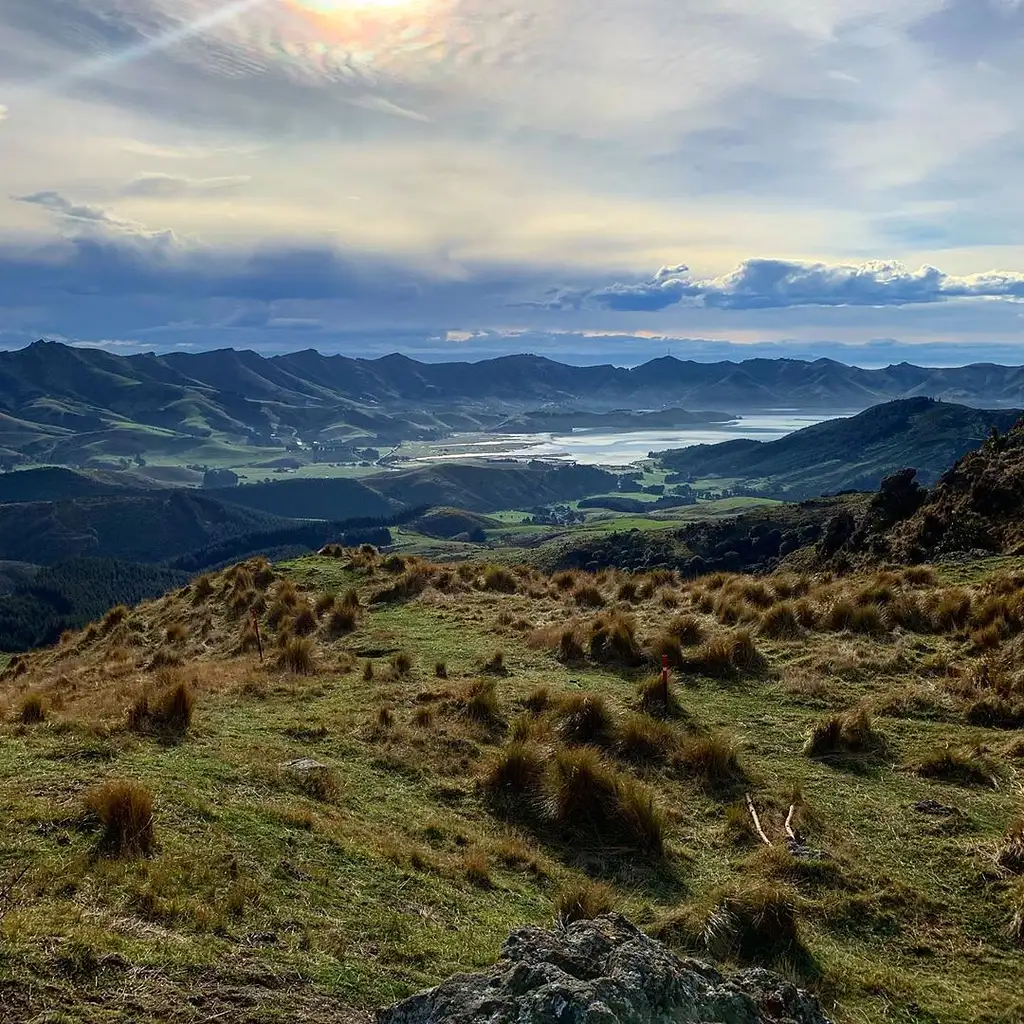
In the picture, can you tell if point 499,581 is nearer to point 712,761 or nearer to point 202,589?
point 202,589

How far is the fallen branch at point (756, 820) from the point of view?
306 inches

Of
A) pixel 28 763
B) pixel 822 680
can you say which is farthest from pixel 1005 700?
pixel 28 763

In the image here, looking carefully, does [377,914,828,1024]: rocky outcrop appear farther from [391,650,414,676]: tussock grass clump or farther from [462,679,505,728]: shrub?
[391,650,414,676]: tussock grass clump

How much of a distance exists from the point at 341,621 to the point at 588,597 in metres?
6.53

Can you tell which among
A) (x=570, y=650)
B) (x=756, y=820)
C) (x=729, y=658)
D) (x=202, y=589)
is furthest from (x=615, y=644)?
(x=202, y=589)

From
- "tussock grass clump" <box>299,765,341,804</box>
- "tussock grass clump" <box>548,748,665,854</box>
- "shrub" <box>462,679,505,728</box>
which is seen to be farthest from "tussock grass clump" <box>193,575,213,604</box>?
"tussock grass clump" <box>548,748,665,854</box>

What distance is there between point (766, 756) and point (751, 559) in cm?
7251

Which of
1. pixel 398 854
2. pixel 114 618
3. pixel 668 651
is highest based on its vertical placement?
pixel 398 854

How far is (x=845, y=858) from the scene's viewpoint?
7.43 meters

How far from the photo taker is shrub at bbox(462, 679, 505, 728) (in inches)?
448

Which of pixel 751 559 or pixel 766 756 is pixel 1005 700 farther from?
pixel 751 559

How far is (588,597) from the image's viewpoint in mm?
20312

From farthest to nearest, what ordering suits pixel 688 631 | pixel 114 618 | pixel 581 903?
pixel 114 618
pixel 688 631
pixel 581 903

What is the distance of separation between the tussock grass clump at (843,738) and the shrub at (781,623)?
472cm
